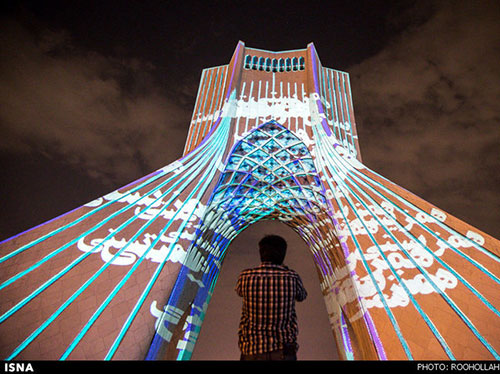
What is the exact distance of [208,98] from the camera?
11859 mm

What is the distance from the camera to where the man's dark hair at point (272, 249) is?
260 cm

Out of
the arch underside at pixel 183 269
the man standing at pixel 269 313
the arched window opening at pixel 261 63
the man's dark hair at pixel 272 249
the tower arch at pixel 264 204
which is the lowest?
the man standing at pixel 269 313

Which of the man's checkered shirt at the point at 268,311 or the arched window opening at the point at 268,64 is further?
the arched window opening at the point at 268,64

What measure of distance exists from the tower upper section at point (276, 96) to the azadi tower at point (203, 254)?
0.08 metres

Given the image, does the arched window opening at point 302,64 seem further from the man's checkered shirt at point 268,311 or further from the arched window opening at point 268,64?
the man's checkered shirt at point 268,311

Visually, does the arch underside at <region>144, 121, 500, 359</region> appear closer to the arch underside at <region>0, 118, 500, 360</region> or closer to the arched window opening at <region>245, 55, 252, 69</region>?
the arch underside at <region>0, 118, 500, 360</region>

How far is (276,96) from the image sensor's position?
10.6 metres

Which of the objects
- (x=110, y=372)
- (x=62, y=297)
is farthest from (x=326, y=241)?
(x=110, y=372)

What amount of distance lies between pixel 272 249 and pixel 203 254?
28.6 feet

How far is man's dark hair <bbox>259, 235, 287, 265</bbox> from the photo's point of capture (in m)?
2.60

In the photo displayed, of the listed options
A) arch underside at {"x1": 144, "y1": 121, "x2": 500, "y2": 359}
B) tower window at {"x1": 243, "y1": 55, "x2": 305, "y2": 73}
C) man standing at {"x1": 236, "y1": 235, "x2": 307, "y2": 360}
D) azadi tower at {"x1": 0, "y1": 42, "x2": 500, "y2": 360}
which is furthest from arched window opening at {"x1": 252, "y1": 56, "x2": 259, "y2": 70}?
man standing at {"x1": 236, "y1": 235, "x2": 307, "y2": 360}

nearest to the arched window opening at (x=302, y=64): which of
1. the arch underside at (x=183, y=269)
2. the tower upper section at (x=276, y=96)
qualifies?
the tower upper section at (x=276, y=96)

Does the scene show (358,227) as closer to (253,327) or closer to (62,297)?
(253,327)

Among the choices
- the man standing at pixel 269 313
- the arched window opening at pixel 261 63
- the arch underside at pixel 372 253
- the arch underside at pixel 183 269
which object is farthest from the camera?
the arched window opening at pixel 261 63
